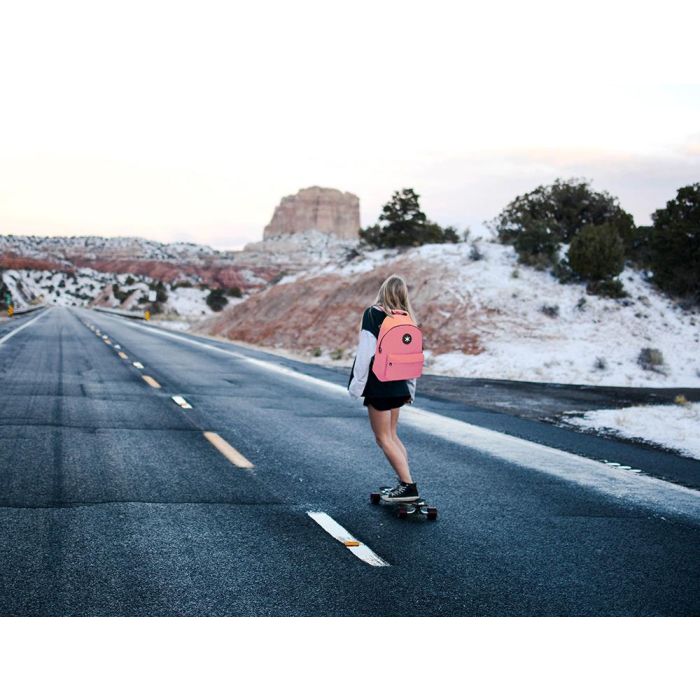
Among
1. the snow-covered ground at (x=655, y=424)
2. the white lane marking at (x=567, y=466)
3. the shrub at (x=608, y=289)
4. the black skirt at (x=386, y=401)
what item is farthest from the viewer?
the shrub at (x=608, y=289)

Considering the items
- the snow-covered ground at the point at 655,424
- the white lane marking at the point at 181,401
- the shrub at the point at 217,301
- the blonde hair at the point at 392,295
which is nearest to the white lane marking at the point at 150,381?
the white lane marking at the point at 181,401

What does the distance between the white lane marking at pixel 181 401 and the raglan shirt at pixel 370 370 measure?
694 cm

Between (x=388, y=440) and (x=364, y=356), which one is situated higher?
(x=364, y=356)

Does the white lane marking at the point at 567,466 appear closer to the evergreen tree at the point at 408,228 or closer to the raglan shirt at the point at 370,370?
the raglan shirt at the point at 370,370

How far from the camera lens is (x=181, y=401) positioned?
13633 mm

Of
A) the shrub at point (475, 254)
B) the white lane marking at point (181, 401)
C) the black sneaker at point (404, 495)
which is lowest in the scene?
the white lane marking at point (181, 401)

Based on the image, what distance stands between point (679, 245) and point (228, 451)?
2277 centimetres

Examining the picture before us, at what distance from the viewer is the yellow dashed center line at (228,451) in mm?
8648

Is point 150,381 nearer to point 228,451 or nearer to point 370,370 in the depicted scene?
point 228,451

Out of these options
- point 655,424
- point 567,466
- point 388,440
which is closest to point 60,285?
point 655,424

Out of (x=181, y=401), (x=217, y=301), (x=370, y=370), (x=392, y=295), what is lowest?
(x=217, y=301)

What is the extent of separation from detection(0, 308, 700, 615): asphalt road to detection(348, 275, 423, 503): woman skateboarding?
0.74 metres

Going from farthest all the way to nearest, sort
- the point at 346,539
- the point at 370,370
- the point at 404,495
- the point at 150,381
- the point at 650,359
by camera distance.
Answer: the point at 650,359 → the point at 150,381 → the point at 404,495 → the point at 370,370 → the point at 346,539
